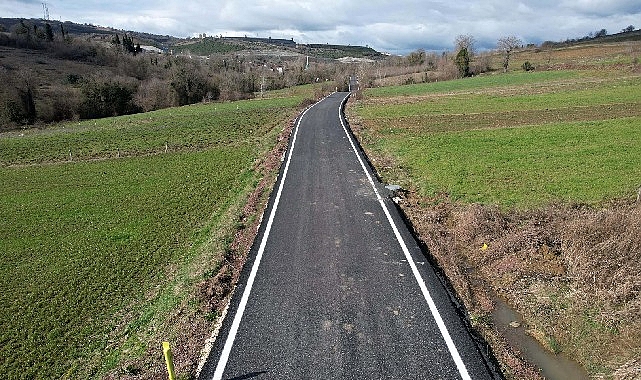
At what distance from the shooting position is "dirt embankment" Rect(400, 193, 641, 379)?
31.6 ft

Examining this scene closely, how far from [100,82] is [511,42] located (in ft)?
311

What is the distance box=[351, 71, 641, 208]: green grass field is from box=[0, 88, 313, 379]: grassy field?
35.2 ft

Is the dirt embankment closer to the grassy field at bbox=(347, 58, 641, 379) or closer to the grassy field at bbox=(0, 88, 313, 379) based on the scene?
the grassy field at bbox=(347, 58, 641, 379)

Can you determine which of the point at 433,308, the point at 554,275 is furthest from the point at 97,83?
the point at 554,275

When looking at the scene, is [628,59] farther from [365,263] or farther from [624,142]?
[365,263]

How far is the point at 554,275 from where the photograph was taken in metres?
12.4

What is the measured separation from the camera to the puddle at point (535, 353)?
9102 millimetres

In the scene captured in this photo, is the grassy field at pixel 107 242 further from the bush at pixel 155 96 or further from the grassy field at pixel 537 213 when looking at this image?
the bush at pixel 155 96

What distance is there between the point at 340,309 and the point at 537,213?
9.69m

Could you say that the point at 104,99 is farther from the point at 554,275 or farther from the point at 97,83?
the point at 554,275

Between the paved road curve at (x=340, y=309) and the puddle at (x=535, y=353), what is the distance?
138 centimetres

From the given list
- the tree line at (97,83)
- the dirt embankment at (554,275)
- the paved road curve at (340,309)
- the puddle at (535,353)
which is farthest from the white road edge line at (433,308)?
the tree line at (97,83)

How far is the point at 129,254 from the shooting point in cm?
1770

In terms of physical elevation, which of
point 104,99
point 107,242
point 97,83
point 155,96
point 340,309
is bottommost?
point 155,96
